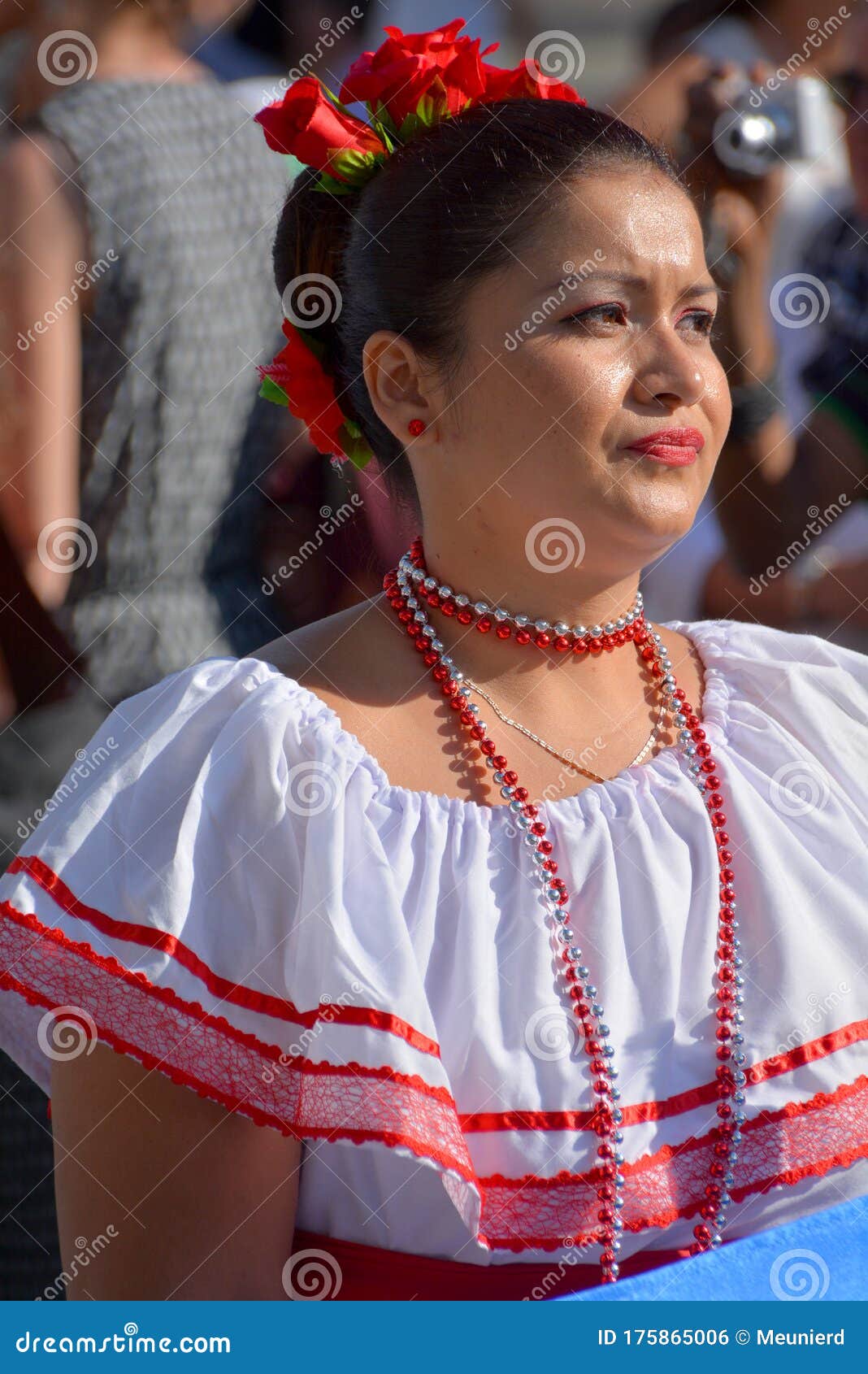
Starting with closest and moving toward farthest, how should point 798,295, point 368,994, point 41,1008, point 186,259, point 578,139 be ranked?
point 368,994, point 41,1008, point 578,139, point 186,259, point 798,295

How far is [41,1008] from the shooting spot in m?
1.36

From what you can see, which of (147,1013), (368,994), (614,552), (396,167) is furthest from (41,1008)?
(396,167)

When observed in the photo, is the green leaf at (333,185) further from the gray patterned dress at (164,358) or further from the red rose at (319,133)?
the gray patterned dress at (164,358)

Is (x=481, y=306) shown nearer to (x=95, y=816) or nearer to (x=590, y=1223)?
(x=95, y=816)

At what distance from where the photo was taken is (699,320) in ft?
4.93

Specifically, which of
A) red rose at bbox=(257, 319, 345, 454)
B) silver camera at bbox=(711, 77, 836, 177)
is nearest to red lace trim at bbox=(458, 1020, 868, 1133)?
red rose at bbox=(257, 319, 345, 454)

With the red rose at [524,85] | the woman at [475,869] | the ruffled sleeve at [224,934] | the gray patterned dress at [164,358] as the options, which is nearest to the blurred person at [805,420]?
the gray patterned dress at [164,358]

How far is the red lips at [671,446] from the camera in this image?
140 centimetres

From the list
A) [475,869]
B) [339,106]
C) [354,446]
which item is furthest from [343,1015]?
[339,106]

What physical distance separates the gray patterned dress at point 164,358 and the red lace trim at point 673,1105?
1.06 metres

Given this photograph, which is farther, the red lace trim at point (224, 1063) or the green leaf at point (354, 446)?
the green leaf at point (354, 446)

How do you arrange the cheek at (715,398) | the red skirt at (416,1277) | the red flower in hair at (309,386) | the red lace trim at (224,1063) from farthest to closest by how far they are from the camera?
the red flower in hair at (309,386), the cheek at (715,398), the red skirt at (416,1277), the red lace trim at (224,1063)

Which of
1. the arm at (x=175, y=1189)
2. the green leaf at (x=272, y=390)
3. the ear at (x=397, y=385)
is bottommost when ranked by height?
the arm at (x=175, y=1189)

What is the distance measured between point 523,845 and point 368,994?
0.25 meters
